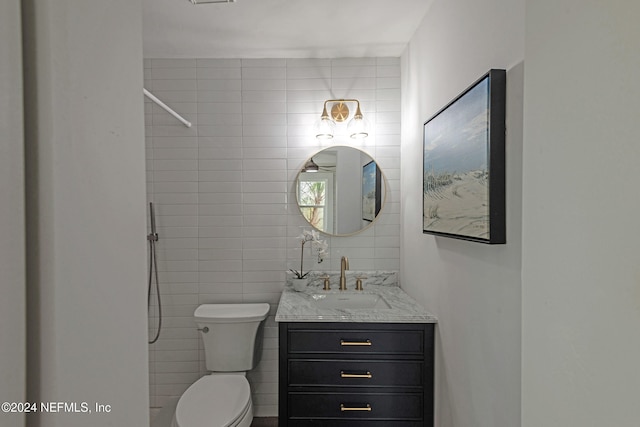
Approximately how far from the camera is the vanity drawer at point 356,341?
75.7 inches

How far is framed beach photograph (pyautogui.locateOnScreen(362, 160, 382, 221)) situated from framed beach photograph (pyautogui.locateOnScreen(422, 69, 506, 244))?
0.80 metres

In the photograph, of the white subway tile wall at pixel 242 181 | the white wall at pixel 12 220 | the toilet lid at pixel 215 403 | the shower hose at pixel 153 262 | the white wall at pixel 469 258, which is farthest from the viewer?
the white subway tile wall at pixel 242 181

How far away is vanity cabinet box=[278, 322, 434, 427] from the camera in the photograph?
1911 millimetres

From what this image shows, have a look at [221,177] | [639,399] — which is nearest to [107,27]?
[639,399]

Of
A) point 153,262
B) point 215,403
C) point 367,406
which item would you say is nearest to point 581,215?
point 367,406

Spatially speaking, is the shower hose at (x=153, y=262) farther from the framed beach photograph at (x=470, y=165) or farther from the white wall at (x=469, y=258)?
the framed beach photograph at (x=470, y=165)

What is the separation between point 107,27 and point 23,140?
18 centimetres

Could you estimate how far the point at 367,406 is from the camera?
191 cm

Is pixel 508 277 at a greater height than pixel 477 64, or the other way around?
pixel 477 64

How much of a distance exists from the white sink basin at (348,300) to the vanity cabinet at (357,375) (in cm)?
47

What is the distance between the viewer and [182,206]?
2.63 metres

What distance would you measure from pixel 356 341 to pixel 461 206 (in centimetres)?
92

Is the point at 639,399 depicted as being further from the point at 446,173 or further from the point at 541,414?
the point at 446,173

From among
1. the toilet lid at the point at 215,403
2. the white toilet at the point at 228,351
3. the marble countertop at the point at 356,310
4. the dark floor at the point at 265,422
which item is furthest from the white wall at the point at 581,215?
the dark floor at the point at 265,422
